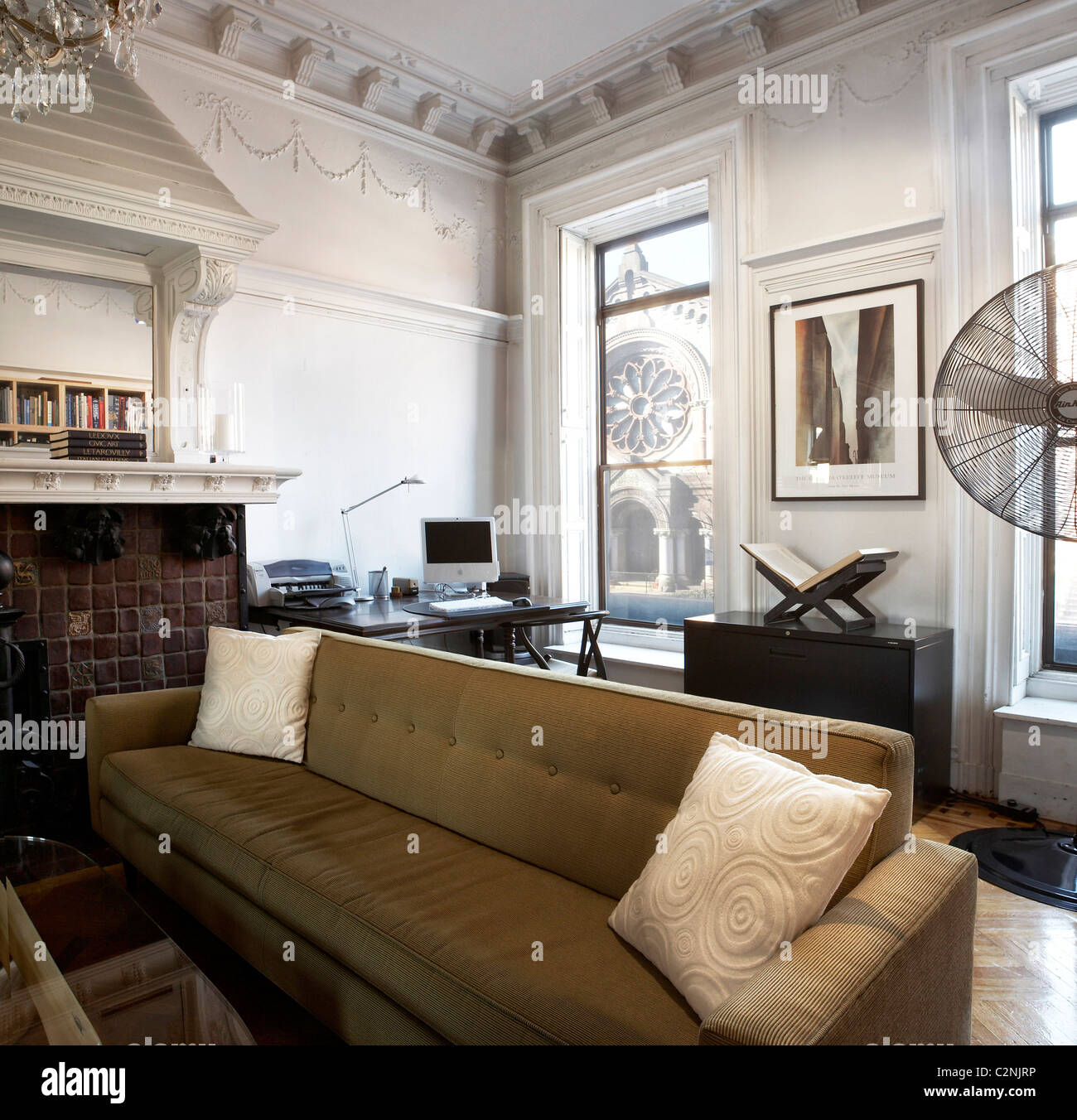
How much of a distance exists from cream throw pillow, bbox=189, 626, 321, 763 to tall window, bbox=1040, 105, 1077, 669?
314 centimetres

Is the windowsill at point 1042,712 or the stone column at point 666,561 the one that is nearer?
the windowsill at point 1042,712

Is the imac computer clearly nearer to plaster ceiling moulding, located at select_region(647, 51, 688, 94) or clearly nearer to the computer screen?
the computer screen

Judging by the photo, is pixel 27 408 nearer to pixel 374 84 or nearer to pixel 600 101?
pixel 374 84

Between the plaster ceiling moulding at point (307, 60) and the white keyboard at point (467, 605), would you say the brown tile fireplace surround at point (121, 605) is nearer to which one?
the white keyboard at point (467, 605)

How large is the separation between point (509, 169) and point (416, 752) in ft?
15.0

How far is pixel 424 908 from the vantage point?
1594mm

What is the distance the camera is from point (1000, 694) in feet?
11.2

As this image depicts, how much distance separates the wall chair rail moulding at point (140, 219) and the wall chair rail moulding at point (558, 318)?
2.07 metres

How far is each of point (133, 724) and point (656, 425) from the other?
3.38 meters

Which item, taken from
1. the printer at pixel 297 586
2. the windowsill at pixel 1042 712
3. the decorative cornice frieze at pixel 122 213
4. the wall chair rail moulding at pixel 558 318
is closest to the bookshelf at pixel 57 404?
the decorative cornice frieze at pixel 122 213

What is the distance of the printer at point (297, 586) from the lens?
12.8 feet
